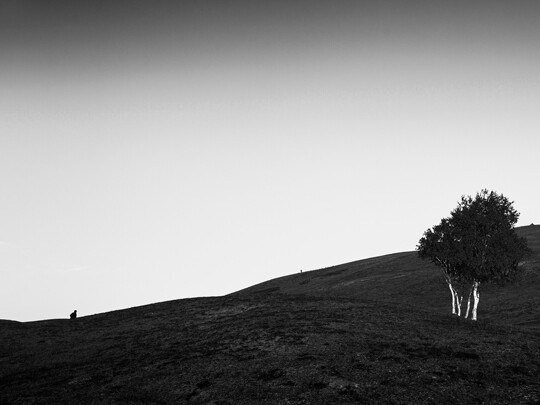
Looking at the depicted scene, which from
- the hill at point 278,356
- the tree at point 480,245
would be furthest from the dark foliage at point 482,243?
the hill at point 278,356

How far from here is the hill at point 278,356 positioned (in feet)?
69.4

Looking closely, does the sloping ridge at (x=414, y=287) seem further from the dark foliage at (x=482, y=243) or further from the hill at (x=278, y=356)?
the dark foliage at (x=482, y=243)

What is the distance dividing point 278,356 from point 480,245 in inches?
1202

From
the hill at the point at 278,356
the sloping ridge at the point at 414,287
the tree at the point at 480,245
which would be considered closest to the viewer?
the hill at the point at 278,356

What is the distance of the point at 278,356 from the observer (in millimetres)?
27250

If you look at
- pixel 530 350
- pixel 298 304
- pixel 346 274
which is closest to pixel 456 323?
pixel 530 350

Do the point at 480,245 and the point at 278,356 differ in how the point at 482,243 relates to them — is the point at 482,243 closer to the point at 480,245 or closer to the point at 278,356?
the point at 480,245

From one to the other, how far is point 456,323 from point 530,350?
9.21m

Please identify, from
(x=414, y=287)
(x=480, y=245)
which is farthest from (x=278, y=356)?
(x=414, y=287)

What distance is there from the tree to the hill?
557 centimetres

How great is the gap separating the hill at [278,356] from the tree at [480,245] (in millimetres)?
5574

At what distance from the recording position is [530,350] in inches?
1078

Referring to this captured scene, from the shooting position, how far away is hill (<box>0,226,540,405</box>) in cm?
2114

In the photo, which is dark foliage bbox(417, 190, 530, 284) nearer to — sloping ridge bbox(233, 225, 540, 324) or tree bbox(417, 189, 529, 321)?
tree bbox(417, 189, 529, 321)
